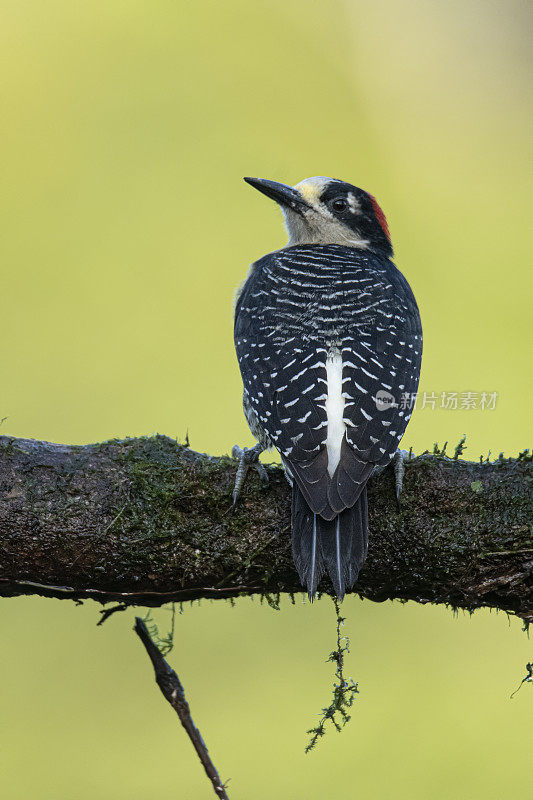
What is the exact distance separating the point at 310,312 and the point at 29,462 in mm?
1280

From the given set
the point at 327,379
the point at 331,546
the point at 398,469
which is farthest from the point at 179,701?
the point at 327,379

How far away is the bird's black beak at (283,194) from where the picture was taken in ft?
14.3

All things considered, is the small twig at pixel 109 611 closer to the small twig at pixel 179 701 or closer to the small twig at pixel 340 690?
the small twig at pixel 179 701

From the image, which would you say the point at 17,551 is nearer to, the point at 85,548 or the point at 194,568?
the point at 85,548

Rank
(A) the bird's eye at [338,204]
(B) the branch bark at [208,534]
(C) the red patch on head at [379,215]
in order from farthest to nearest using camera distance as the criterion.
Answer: (C) the red patch on head at [379,215] < (A) the bird's eye at [338,204] < (B) the branch bark at [208,534]

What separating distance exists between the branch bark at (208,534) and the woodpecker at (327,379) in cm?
15

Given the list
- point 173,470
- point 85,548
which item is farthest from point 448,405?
point 85,548

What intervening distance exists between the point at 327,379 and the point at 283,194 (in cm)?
181

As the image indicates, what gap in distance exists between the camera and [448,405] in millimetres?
4809

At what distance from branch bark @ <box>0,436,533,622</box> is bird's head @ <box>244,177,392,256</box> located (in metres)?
2.04

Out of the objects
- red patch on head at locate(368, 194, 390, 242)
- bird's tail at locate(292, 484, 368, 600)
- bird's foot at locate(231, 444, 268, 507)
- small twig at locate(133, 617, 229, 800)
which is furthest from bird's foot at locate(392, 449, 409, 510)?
red patch on head at locate(368, 194, 390, 242)

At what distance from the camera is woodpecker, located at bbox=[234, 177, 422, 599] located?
103 inches

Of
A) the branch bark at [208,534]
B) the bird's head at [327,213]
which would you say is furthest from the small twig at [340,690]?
the bird's head at [327,213]

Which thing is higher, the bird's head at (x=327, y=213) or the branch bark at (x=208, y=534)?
the bird's head at (x=327, y=213)
